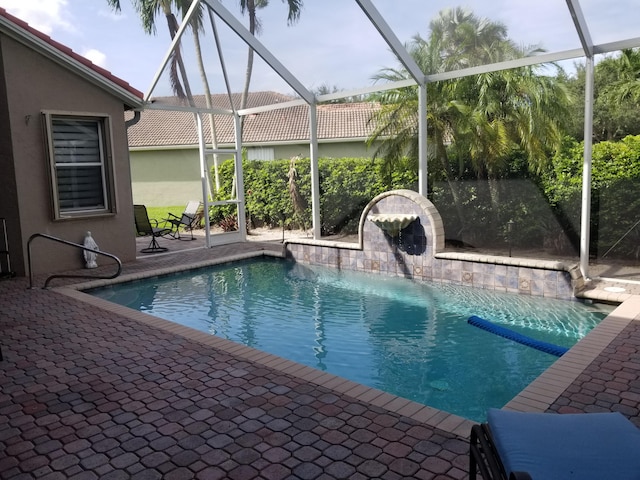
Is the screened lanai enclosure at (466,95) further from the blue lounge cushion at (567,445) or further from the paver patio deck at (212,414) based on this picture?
the blue lounge cushion at (567,445)

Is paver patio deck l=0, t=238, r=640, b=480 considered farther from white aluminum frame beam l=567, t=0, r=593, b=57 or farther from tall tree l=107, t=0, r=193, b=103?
tall tree l=107, t=0, r=193, b=103

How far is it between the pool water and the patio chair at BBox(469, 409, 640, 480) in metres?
1.78

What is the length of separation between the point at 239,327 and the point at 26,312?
263 cm

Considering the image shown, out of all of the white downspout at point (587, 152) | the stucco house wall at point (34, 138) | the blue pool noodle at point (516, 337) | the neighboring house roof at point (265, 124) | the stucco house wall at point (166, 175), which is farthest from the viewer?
the stucco house wall at point (166, 175)

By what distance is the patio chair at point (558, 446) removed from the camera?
6.24ft

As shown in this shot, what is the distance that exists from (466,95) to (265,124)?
7.43 meters

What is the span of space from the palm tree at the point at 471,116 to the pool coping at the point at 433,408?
4.23 metres

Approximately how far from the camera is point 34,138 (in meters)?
8.66

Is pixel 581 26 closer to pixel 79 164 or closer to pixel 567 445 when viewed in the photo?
pixel 567 445

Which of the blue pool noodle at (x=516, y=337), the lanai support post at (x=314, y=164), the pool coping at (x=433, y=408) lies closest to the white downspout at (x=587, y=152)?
the pool coping at (x=433, y=408)

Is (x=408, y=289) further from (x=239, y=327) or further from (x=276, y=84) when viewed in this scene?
(x=276, y=84)

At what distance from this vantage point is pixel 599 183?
868 centimetres

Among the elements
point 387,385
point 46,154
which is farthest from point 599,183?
point 46,154

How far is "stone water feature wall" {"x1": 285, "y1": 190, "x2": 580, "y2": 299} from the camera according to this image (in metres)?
7.25
